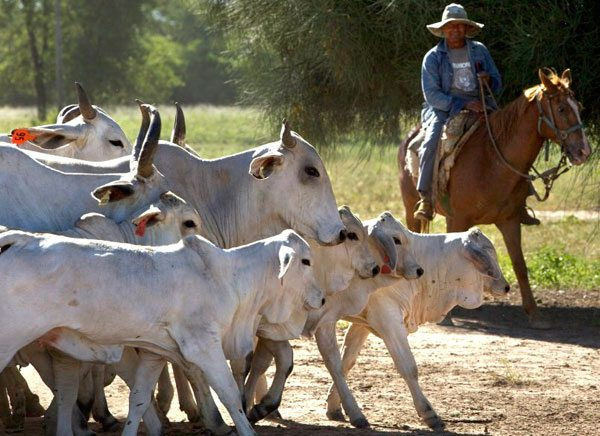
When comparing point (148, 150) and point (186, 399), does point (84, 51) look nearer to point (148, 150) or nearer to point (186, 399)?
point (186, 399)

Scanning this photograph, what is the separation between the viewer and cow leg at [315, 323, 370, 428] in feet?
25.0

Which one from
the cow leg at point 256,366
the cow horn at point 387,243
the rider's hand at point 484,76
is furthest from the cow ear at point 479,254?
the rider's hand at point 484,76

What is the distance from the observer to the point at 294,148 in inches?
317

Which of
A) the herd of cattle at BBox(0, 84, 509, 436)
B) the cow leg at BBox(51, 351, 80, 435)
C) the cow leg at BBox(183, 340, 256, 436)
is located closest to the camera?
the herd of cattle at BBox(0, 84, 509, 436)

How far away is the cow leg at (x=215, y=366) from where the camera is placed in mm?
6375

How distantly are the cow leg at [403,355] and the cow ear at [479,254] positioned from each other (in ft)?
1.80

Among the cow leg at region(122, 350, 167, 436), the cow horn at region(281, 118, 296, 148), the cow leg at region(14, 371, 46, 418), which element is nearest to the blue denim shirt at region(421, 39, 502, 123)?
the cow horn at region(281, 118, 296, 148)

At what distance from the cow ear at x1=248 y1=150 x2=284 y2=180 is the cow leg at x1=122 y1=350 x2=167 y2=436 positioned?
1644 millimetres

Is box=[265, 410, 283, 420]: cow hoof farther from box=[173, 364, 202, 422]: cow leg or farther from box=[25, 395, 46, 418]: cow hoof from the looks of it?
box=[25, 395, 46, 418]: cow hoof

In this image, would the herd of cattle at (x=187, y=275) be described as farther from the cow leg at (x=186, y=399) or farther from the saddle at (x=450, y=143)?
the saddle at (x=450, y=143)

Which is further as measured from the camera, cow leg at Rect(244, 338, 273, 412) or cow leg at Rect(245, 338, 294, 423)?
cow leg at Rect(244, 338, 273, 412)

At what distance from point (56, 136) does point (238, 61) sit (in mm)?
5605

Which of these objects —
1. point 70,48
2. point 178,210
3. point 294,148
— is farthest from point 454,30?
point 70,48

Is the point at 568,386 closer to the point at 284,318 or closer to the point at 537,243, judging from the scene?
the point at 284,318
